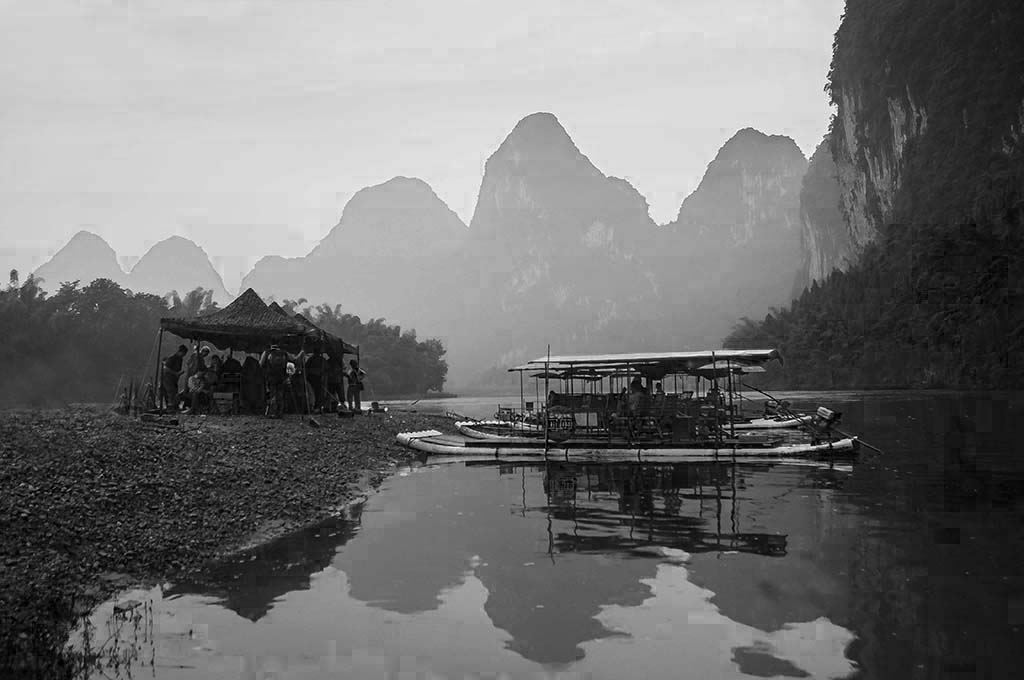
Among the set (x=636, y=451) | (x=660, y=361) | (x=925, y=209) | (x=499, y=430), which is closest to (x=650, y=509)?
(x=636, y=451)

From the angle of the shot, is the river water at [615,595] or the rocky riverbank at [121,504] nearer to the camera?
the river water at [615,595]

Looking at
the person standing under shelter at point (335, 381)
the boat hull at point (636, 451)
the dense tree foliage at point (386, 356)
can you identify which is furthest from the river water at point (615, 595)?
the dense tree foliage at point (386, 356)

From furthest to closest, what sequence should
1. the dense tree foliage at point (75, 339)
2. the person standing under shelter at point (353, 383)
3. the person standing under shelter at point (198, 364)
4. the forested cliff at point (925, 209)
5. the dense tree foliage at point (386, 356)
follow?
1. the dense tree foliage at point (386, 356)
2. the forested cliff at point (925, 209)
3. the dense tree foliage at point (75, 339)
4. the person standing under shelter at point (353, 383)
5. the person standing under shelter at point (198, 364)

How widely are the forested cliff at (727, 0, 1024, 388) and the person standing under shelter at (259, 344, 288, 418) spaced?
1955 inches

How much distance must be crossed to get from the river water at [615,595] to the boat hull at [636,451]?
5.00 metres

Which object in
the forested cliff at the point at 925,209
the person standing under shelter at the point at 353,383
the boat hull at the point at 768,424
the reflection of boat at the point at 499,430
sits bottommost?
the boat hull at the point at 768,424

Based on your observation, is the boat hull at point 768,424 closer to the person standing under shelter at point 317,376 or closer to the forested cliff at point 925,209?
the person standing under shelter at point 317,376

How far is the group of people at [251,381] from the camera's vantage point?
2361cm

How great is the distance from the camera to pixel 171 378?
23.7m

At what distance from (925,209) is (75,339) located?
83.8 meters

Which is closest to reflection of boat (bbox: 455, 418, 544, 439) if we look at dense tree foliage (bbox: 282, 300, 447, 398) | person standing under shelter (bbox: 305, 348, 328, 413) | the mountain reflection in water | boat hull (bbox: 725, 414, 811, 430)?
person standing under shelter (bbox: 305, 348, 328, 413)

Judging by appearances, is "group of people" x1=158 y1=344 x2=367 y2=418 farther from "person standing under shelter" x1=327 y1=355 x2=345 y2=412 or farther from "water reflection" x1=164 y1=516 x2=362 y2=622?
→ "water reflection" x1=164 y1=516 x2=362 y2=622

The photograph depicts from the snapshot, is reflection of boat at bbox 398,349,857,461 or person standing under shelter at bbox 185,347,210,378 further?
person standing under shelter at bbox 185,347,210,378

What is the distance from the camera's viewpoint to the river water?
21.9 ft
